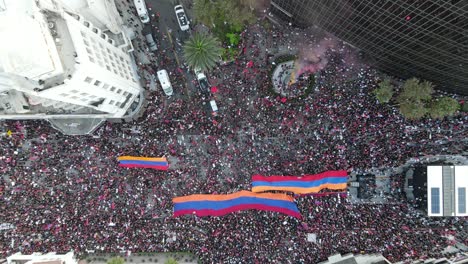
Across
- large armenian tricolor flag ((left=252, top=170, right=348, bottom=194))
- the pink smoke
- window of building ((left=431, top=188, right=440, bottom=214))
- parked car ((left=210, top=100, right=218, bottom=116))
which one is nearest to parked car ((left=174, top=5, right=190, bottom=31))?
parked car ((left=210, top=100, right=218, bottom=116))

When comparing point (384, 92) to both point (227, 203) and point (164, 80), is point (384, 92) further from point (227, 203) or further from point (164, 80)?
point (164, 80)

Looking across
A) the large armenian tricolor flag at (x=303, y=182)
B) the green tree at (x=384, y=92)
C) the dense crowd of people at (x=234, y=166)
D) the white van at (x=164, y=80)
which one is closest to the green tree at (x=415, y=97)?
A: the green tree at (x=384, y=92)

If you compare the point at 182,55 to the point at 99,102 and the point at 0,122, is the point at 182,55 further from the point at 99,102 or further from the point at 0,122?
the point at 0,122

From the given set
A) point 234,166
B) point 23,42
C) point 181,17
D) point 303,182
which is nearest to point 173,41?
point 181,17

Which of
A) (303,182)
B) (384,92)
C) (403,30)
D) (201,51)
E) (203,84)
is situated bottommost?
(303,182)

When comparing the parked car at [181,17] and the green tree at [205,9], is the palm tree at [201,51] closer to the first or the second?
the green tree at [205,9]

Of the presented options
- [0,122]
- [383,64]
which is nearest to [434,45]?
[383,64]

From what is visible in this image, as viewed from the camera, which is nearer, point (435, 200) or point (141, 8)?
point (435, 200)
